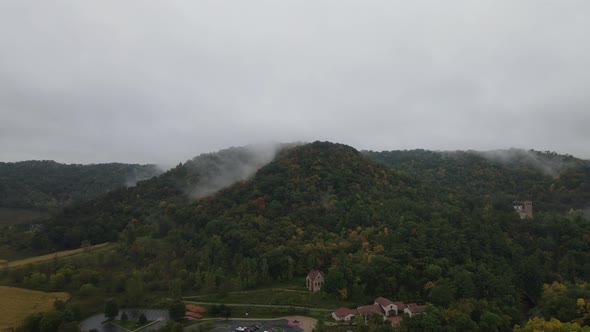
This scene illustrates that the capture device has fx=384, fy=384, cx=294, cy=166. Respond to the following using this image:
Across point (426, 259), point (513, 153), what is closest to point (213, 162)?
point (426, 259)

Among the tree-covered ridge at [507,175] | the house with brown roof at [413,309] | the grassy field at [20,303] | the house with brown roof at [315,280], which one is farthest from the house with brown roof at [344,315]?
the tree-covered ridge at [507,175]

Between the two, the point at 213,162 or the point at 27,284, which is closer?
the point at 27,284

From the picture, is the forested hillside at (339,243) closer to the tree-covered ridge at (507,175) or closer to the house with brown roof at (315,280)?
the tree-covered ridge at (507,175)

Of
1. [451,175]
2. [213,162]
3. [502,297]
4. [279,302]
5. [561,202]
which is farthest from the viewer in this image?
[451,175]

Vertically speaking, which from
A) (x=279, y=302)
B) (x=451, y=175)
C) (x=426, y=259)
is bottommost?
(x=279, y=302)

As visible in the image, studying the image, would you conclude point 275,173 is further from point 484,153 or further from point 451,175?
point 484,153
